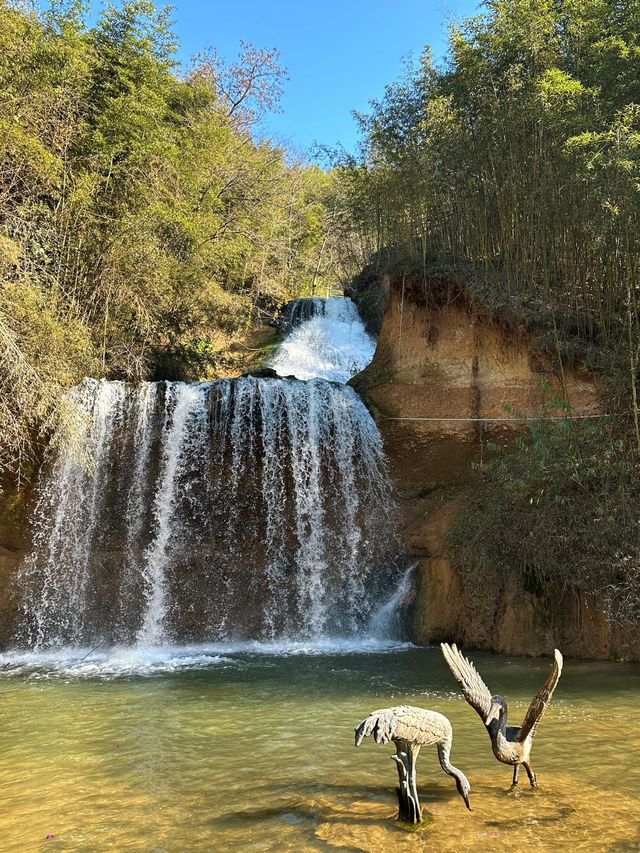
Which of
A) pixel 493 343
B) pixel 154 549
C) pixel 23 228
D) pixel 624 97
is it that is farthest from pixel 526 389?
pixel 23 228

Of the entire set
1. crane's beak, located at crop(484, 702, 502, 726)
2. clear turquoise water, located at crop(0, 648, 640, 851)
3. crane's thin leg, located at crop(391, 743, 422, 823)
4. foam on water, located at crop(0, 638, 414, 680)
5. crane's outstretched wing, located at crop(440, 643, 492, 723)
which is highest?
crane's outstretched wing, located at crop(440, 643, 492, 723)

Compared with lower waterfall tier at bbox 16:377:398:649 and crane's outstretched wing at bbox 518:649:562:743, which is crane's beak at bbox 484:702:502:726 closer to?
crane's outstretched wing at bbox 518:649:562:743

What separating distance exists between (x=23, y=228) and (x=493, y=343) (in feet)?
26.0

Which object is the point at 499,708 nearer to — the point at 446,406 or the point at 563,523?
the point at 563,523

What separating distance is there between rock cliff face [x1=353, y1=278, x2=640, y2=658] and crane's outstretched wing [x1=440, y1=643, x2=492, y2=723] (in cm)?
534

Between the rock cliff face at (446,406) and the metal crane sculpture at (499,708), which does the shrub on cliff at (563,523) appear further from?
the metal crane sculpture at (499,708)

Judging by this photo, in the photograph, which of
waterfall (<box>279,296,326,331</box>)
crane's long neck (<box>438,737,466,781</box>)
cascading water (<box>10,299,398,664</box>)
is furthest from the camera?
waterfall (<box>279,296,326,331</box>)

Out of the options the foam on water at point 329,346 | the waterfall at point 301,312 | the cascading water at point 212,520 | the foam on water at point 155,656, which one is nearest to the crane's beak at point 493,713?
the foam on water at point 155,656

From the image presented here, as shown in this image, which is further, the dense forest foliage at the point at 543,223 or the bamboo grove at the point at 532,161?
the bamboo grove at the point at 532,161

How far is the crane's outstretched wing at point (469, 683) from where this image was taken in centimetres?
332

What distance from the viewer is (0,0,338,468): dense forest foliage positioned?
9.52 m

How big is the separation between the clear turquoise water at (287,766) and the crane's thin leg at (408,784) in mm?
93

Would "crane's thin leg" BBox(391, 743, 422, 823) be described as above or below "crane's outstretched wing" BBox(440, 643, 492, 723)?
below

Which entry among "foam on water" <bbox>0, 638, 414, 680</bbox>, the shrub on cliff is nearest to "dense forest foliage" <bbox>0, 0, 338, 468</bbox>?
"foam on water" <bbox>0, 638, 414, 680</bbox>
